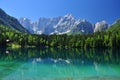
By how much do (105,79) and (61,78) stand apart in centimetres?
811

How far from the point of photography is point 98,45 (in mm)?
199125

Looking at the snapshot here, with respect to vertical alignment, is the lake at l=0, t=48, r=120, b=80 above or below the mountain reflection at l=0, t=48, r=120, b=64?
below

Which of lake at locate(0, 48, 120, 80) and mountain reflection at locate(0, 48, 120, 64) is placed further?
mountain reflection at locate(0, 48, 120, 64)

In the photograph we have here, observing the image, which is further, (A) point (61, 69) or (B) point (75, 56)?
(B) point (75, 56)

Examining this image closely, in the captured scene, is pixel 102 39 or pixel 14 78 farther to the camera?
pixel 102 39

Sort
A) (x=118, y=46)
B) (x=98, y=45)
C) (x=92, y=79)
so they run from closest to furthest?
1. (x=92, y=79)
2. (x=118, y=46)
3. (x=98, y=45)

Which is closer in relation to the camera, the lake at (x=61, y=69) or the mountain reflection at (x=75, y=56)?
the lake at (x=61, y=69)

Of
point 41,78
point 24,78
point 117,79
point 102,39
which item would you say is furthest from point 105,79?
point 102,39

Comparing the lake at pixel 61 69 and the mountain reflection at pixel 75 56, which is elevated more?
the mountain reflection at pixel 75 56

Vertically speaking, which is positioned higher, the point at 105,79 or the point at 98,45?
the point at 98,45

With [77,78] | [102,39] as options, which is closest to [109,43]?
[102,39]

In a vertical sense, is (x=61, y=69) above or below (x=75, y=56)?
below

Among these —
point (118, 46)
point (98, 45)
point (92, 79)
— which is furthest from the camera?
point (98, 45)

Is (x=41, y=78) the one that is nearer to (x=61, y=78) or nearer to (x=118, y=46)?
(x=61, y=78)
